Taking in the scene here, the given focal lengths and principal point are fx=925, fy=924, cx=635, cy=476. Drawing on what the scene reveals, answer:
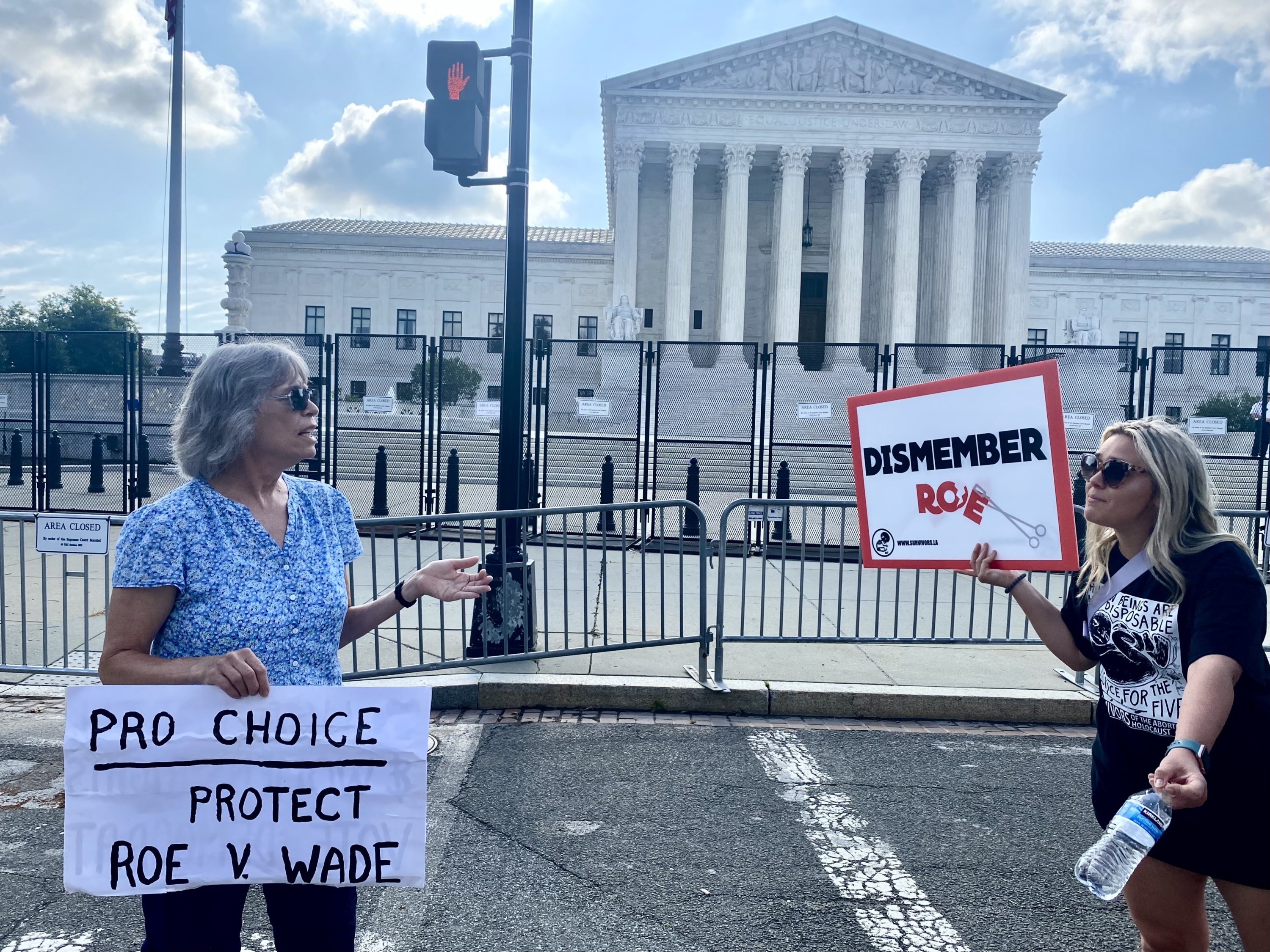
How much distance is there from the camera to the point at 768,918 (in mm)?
3158

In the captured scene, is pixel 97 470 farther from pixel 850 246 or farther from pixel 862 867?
pixel 850 246

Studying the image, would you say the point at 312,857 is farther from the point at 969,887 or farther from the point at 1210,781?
the point at 969,887

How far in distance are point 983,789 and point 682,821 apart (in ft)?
5.07

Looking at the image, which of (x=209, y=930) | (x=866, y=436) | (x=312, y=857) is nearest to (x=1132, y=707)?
(x=866, y=436)

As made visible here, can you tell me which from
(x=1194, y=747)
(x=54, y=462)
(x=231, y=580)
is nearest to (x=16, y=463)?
(x=54, y=462)

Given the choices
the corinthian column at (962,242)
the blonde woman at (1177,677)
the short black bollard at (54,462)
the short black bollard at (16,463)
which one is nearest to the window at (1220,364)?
the blonde woman at (1177,677)

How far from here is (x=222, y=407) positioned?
2.11 m

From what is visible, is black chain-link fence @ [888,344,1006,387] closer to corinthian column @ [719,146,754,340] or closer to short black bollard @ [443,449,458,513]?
short black bollard @ [443,449,458,513]

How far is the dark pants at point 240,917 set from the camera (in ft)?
6.53

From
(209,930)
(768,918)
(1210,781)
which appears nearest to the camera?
(209,930)

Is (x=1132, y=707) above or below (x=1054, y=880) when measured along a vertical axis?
above

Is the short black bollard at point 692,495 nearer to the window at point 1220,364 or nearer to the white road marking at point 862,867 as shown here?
the window at point 1220,364

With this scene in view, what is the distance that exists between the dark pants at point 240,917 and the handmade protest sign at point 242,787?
1.5 inches

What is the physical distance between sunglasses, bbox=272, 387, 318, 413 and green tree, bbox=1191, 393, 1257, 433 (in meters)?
13.1
